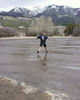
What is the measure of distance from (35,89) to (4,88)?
1.03m

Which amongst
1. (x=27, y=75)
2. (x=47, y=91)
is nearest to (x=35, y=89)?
(x=47, y=91)

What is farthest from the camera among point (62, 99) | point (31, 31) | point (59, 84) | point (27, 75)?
point (31, 31)

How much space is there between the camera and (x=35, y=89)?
8438mm

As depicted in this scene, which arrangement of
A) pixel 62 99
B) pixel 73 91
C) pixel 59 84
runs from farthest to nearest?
pixel 59 84 < pixel 73 91 < pixel 62 99

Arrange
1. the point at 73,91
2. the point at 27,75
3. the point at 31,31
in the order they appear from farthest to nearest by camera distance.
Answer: the point at 31,31
the point at 27,75
the point at 73,91

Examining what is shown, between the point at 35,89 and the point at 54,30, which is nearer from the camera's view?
the point at 35,89

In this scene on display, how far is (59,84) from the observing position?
9.23m

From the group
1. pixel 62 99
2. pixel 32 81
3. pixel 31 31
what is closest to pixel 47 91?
pixel 62 99

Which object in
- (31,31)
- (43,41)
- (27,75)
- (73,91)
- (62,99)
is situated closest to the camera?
(62,99)

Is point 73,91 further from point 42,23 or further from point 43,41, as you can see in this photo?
point 42,23

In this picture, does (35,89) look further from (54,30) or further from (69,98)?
(54,30)

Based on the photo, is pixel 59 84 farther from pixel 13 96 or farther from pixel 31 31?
pixel 31 31

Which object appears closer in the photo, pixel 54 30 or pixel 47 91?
pixel 47 91

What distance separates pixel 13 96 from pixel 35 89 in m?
1.05
